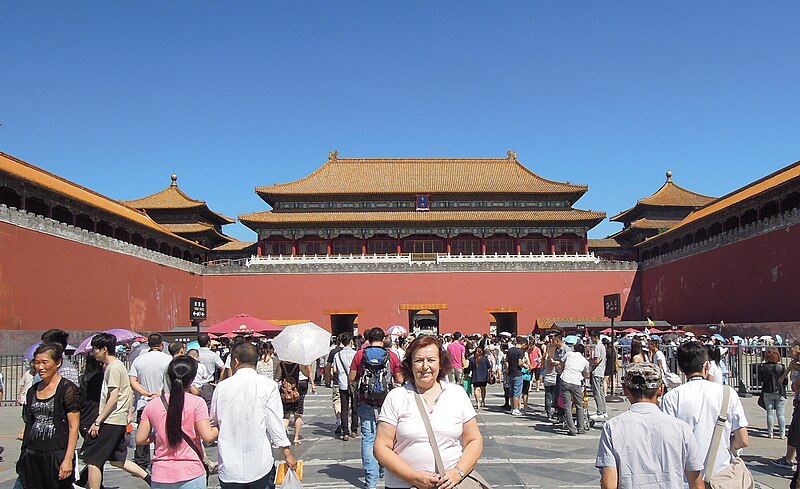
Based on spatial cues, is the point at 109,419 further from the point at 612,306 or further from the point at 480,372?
the point at 612,306

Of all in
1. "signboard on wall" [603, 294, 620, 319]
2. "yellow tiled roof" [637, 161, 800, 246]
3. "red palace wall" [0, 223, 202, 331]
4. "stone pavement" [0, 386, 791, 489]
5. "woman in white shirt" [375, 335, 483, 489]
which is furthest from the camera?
"yellow tiled roof" [637, 161, 800, 246]

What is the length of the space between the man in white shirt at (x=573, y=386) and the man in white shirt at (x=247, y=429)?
Result: 5.59m

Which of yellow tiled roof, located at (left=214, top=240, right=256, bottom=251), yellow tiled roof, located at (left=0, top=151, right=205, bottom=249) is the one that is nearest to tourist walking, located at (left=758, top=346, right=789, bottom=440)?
yellow tiled roof, located at (left=0, top=151, right=205, bottom=249)

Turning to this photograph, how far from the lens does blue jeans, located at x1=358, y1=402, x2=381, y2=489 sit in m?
6.02

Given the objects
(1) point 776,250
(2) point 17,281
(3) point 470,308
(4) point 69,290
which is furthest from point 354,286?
(1) point 776,250

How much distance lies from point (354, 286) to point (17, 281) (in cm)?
1592

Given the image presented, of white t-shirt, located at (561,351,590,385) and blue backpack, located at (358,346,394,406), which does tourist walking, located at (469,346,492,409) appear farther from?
blue backpack, located at (358,346,394,406)

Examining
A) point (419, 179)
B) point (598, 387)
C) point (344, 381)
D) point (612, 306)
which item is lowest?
point (598, 387)

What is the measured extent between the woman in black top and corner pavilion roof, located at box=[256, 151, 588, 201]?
32.4m

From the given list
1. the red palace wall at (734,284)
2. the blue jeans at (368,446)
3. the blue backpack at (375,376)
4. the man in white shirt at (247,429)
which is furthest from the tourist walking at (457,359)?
the red palace wall at (734,284)

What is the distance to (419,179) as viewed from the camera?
1517 inches

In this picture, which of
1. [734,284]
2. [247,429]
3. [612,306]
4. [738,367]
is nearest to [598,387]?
[738,367]

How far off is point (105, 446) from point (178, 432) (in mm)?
1953

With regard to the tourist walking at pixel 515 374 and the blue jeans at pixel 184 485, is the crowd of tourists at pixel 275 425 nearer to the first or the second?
the blue jeans at pixel 184 485
